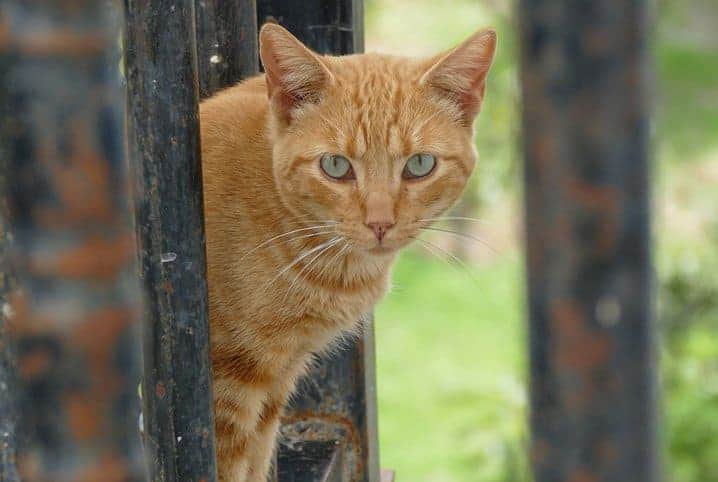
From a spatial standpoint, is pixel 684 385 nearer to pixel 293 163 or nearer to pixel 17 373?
pixel 293 163

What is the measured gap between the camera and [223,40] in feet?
6.12

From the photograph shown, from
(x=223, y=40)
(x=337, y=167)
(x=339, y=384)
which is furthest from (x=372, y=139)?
(x=339, y=384)

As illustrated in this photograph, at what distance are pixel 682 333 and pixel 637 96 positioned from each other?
4.80 metres

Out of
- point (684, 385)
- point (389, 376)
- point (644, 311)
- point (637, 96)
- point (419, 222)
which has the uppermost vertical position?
point (637, 96)

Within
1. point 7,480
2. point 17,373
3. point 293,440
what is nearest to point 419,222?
point 293,440

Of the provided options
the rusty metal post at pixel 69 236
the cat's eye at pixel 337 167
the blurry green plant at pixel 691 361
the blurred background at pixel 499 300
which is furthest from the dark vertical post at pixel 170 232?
the blurry green plant at pixel 691 361

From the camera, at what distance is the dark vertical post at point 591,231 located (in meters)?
0.55

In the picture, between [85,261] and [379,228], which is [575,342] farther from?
[379,228]

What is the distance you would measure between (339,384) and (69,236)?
1.44m

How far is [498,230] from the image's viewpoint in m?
7.71

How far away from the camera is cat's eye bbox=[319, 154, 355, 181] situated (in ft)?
6.83

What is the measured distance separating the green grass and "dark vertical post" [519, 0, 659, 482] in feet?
12.8

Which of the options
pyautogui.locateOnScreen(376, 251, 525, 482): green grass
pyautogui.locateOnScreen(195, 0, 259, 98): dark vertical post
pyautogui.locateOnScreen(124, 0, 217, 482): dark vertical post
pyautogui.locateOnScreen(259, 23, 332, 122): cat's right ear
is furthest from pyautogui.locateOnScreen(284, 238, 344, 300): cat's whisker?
pyautogui.locateOnScreen(376, 251, 525, 482): green grass

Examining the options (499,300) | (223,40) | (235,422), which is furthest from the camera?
(499,300)
